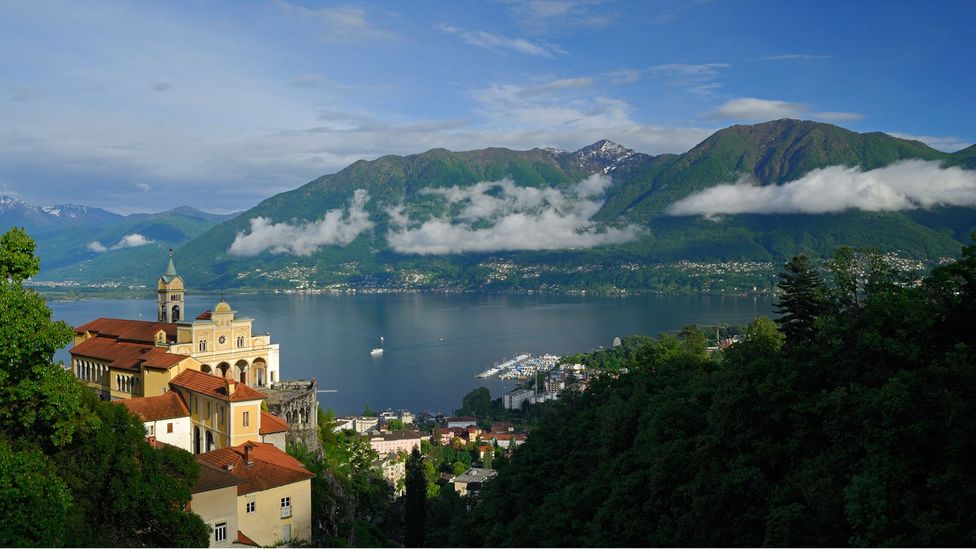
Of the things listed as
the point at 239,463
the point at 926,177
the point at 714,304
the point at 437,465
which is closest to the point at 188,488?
the point at 239,463

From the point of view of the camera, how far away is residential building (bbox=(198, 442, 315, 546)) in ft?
51.8

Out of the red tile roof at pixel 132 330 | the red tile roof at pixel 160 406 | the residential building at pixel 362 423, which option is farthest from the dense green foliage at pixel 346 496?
the residential building at pixel 362 423

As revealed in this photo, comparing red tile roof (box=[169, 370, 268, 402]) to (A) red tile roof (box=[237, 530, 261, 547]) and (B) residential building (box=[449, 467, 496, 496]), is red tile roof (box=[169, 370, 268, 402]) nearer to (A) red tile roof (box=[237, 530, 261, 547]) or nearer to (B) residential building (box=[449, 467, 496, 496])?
(A) red tile roof (box=[237, 530, 261, 547])

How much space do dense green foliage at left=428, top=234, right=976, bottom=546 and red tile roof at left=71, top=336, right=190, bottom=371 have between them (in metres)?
12.9

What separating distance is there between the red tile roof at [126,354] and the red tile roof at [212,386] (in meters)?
1.23

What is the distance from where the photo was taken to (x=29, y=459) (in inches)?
378

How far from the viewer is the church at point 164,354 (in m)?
25.5

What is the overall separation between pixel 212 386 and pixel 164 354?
16.1 ft

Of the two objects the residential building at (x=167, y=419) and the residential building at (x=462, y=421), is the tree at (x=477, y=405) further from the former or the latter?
the residential building at (x=167, y=419)

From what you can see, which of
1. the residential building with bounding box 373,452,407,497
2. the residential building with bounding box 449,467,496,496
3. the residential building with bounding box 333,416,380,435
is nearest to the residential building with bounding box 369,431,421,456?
the residential building with bounding box 373,452,407,497

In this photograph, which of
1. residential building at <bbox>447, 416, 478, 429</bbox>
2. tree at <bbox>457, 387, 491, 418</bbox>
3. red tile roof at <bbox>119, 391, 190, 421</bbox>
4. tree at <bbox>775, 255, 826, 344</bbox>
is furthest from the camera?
tree at <bbox>457, 387, 491, 418</bbox>

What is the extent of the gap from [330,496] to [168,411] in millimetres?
6914

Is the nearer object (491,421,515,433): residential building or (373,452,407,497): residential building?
(373,452,407,497): residential building

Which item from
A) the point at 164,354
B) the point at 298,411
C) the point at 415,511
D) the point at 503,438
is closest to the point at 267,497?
the point at 415,511
